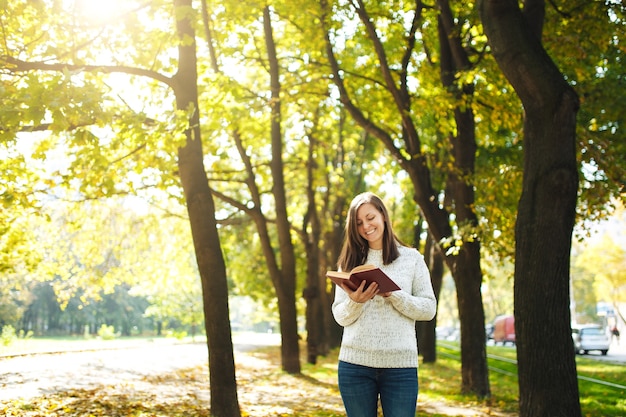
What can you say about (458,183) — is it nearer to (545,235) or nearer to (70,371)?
(545,235)

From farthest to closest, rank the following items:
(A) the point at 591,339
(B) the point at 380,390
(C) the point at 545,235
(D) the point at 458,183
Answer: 1. (A) the point at 591,339
2. (D) the point at 458,183
3. (C) the point at 545,235
4. (B) the point at 380,390

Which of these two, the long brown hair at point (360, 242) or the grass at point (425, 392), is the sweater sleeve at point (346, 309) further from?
the grass at point (425, 392)

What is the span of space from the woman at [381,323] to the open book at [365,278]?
0.03 m

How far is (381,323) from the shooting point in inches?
156

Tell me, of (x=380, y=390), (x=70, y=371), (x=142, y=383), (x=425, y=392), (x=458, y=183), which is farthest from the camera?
(x=70, y=371)

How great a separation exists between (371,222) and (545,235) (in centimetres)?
368

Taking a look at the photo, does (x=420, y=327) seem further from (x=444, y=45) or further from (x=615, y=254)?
(x=615, y=254)

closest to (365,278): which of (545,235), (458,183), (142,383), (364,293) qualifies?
(364,293)

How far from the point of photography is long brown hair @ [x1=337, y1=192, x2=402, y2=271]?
4.14 m

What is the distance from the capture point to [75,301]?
1447 inches

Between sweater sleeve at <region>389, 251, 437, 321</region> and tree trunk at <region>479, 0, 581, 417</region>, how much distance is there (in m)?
3.51

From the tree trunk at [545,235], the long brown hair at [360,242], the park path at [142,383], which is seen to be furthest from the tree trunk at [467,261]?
the long brown hair at [360,242]

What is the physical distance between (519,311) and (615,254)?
39561 mm

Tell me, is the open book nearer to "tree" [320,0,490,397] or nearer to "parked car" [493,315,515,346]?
"tree" [320,0,490,397]
